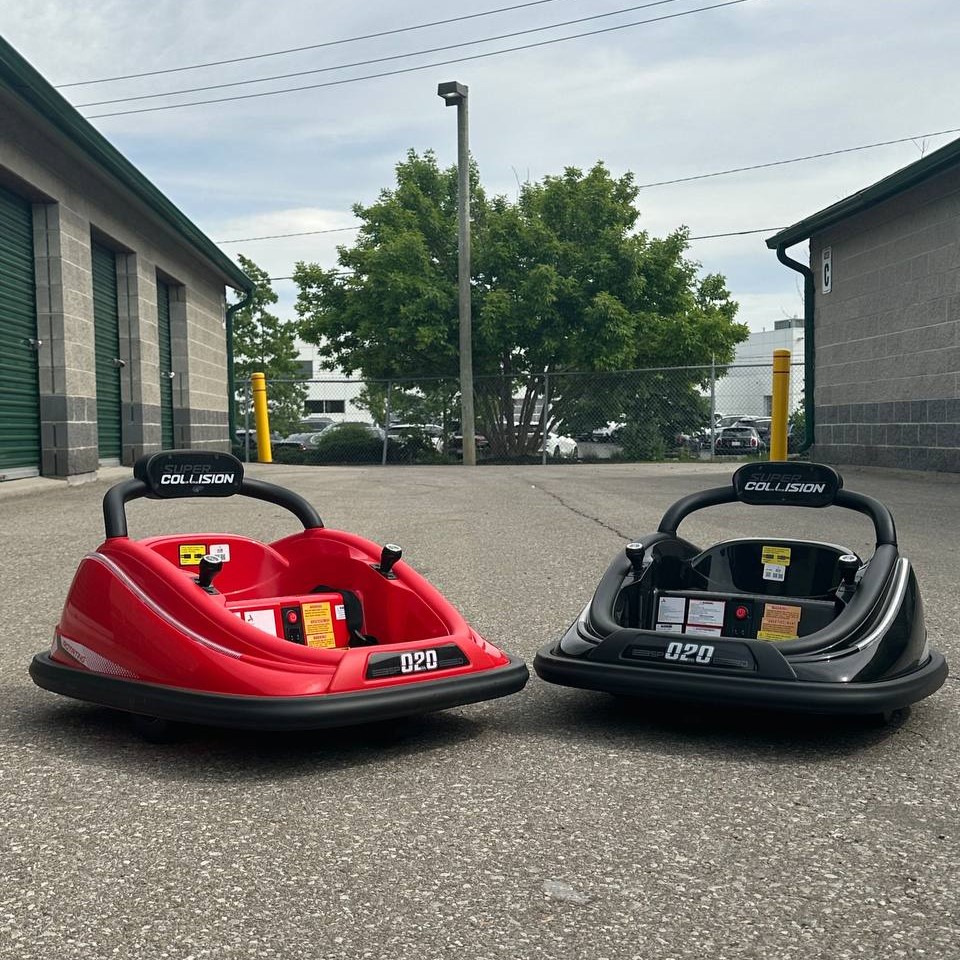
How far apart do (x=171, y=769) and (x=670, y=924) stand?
1681 mm

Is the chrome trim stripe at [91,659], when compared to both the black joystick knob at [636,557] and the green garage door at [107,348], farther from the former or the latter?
the green garage door at [107,348]

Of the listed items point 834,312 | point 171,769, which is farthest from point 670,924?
point 834,312

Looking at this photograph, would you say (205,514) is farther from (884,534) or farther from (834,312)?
(834,312)

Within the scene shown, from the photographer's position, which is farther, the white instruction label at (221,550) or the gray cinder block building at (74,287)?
the gray cinder block building at (74,287)

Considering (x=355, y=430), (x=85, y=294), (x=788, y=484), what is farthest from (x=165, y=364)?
(x=788, y=484)

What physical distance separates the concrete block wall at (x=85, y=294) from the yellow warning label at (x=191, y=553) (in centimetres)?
949

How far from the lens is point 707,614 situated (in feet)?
14.1

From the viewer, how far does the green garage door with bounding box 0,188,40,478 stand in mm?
13375

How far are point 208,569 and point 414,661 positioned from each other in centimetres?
86

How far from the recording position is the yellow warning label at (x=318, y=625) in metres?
Answer: 4.26

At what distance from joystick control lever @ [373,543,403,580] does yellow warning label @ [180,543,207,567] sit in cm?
68

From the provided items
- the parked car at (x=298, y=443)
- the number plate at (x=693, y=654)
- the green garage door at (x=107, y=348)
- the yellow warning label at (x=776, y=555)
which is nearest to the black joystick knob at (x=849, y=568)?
the yellow warning label at (x=776, y=555)

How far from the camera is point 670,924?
2.46 meters

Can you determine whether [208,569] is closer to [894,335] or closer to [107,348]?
[107,348]
